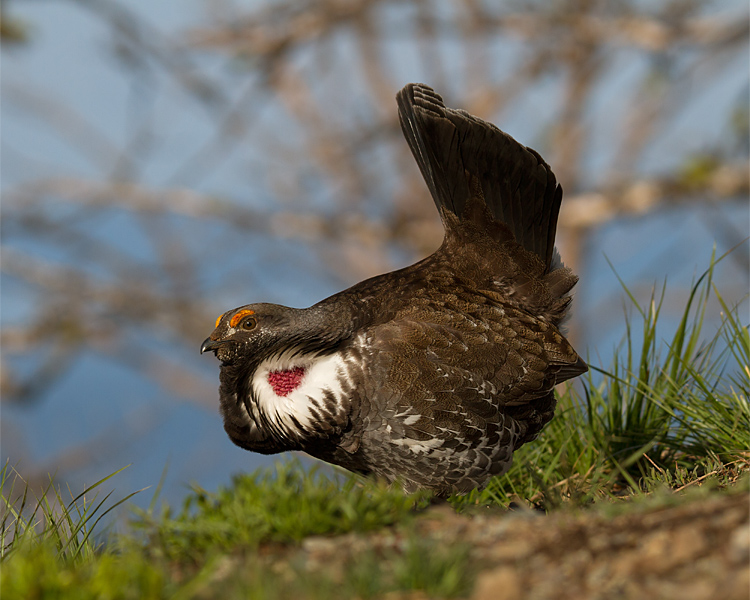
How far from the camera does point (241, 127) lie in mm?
12289

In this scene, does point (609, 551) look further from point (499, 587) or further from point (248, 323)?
point (248, 323)

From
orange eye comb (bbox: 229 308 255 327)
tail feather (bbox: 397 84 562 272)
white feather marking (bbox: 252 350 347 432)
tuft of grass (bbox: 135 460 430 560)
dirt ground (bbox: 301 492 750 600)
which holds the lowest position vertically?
dirt ground (bbox: 301 492 750 600)

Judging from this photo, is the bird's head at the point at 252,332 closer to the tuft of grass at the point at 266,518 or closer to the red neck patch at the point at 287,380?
the red neck patch at the point at 287,380

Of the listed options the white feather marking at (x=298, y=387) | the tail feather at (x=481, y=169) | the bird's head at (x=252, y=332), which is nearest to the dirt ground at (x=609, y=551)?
the white feather marking at (x=298, y=387)

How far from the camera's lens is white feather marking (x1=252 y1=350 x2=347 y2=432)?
3.81 metres

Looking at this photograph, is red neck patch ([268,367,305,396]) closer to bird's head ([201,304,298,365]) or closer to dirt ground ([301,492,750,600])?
bird's head ([201,304,298,365])

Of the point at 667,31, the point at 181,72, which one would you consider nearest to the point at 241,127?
the point at 181,72

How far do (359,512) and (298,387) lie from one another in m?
1.13

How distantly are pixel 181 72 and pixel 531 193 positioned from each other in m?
9.70

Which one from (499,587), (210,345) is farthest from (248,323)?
(499,587)

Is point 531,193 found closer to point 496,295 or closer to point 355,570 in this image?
point 496,295

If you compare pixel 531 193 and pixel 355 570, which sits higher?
pixel 531 193

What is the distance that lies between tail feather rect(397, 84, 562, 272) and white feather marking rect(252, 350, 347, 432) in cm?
125

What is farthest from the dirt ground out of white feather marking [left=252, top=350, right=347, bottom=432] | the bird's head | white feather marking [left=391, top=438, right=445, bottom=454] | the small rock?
the bird's head
